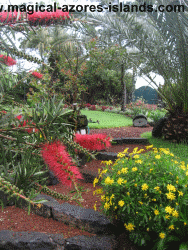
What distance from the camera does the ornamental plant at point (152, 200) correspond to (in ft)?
5.77

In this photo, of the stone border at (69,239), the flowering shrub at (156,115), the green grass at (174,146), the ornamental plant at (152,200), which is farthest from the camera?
the flowering shrub at (156,115)

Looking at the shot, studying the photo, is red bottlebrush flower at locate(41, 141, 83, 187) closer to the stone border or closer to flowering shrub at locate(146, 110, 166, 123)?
the stone border

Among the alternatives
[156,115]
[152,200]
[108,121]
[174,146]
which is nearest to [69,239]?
[152,200]

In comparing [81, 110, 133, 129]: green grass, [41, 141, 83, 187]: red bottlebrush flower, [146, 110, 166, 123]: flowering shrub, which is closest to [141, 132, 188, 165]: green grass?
[81, 110, 133, 129]: green grass

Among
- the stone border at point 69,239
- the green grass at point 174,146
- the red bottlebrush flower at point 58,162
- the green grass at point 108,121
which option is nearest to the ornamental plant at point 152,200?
the stone border at point 69,239

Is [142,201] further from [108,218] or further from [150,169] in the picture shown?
[108,218]

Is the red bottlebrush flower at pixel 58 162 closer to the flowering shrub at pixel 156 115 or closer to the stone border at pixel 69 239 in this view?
the stone border at pixel 69 239

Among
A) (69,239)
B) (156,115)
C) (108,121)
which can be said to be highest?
(156,115)

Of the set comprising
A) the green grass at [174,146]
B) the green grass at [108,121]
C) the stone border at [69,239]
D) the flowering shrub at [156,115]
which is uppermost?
the flowering shrub at [156,115]

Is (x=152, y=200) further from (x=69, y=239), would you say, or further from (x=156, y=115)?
(x=156, y=115)

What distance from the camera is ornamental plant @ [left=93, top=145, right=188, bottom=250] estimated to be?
176 centimetres

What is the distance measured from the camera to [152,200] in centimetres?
186

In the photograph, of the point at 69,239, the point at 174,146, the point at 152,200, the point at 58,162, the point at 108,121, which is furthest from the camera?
the point at 108,121

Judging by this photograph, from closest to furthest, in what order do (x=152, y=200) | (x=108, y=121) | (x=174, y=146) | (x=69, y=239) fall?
1. (x=152, y=200)
2. (x=69, y=239)
3. (x=174, y=146)
4. (x=108, y=121)
